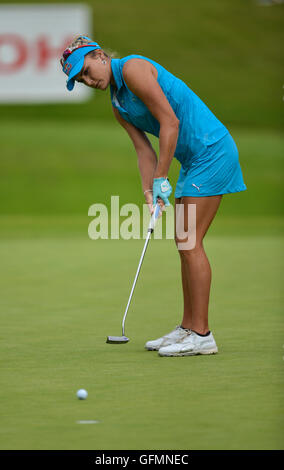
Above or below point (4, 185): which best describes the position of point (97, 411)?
below

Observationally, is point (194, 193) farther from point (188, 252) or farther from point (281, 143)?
point (281, 143)

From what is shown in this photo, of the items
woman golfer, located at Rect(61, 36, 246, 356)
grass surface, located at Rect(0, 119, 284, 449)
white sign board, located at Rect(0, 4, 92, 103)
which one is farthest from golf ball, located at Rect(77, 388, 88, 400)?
white sign board, located at Rect(0, 4, 92, 103)

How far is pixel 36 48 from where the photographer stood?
21484 millimetres

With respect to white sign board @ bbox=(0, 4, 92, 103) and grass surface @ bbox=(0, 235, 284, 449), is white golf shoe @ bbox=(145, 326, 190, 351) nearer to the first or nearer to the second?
grass surface @ bbox=(0, 235, 284, 449)

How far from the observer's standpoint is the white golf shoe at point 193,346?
17.2ft

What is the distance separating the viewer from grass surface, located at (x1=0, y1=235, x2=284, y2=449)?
3.62 meters

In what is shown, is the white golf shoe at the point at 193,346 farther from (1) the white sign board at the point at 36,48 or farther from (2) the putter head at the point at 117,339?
(1) the white sign board at the point at 36,48

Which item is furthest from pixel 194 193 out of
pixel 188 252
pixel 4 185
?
pixel 4 185

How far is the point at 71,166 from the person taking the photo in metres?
20.2

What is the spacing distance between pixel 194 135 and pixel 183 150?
0.40 ft

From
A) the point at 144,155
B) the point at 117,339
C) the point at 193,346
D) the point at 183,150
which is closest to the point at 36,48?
the point at 144,155

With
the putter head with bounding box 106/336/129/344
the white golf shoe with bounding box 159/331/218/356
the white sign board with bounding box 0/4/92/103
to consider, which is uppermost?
the white sign board with bounding box 0/4/92/103

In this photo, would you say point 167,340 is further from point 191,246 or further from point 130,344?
point 191,246

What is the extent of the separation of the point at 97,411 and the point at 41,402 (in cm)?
31
